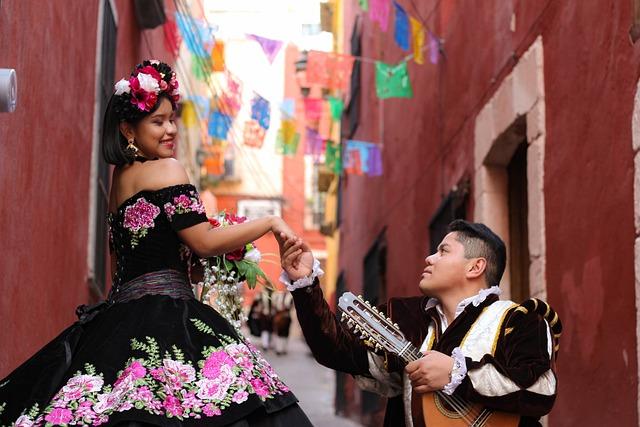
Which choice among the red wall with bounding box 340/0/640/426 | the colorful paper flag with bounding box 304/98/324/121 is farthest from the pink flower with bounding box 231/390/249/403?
the colorful paper flag with bounding box 304/98/324/121

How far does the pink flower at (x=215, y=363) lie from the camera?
3.97 m

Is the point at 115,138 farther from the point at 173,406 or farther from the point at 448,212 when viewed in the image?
the point at 448,212

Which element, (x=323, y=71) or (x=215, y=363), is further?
(x=323, y=71)

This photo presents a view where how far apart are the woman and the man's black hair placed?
0.80m

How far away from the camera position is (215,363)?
13.1 feet

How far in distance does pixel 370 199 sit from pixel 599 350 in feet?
38.0

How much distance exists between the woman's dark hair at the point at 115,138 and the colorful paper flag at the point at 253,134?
33.6ft

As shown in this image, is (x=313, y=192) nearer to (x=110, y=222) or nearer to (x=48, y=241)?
(x=48, y=241)

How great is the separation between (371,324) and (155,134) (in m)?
1.04

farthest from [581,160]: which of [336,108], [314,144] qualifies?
[336,108]

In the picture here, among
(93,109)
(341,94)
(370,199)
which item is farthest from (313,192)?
(93,109)

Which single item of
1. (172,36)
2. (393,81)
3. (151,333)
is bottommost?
(151,333)

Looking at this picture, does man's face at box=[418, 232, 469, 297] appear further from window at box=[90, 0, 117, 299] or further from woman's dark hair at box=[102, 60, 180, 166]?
window at box=[90, 0, 117, 299]

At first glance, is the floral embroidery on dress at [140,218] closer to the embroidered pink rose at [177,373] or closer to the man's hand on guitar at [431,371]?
the embroidered pink rose at [177,373]
